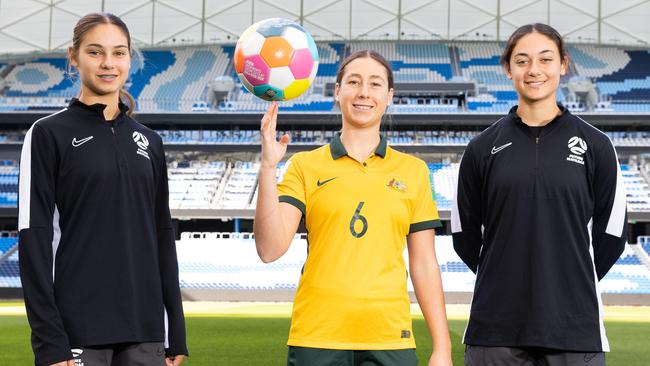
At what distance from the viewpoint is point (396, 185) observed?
13.4ft

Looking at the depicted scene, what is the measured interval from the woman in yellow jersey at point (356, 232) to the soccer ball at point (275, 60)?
42cm

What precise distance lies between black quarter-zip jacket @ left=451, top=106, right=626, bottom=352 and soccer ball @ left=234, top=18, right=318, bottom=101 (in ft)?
3.65

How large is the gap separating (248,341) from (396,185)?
1122cm

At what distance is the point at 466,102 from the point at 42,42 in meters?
23.7

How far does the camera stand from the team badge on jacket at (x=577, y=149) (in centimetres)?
423

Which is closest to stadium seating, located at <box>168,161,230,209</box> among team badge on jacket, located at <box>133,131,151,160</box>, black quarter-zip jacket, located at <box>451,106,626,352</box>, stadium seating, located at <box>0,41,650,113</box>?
stadium seating, located at <box>0,41,650,113</box>

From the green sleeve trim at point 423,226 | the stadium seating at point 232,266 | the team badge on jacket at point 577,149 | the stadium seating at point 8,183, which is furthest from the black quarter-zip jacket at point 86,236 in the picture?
the stadium seating at point 8,183

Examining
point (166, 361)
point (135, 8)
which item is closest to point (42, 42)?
point (135, 8)

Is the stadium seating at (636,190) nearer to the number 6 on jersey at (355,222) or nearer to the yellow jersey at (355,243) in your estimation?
the yellow jersey at (355,243)

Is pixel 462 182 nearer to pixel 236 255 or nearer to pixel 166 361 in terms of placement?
pixel 166 361

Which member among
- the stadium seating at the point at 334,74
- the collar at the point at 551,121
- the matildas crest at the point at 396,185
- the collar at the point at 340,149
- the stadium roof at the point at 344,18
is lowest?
the matildas crest at the point at 396,185

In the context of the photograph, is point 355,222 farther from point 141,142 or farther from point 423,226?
point 141,142

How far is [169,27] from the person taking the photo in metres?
46.5

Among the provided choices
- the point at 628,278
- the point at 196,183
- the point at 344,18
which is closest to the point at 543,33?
Answer: the point at 628,278
